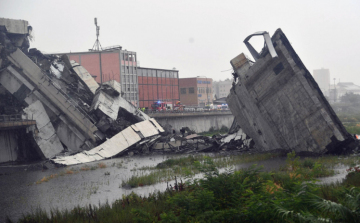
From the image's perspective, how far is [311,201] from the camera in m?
7.00

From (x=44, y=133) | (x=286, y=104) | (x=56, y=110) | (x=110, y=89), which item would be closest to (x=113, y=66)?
(x=110, y=89)

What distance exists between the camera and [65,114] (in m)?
29.2

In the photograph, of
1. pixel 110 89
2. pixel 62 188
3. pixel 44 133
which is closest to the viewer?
pixel 62 188

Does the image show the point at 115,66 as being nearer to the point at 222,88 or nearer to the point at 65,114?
the point at 65,114

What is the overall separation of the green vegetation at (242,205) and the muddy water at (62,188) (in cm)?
207

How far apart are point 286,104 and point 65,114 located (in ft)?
58.9

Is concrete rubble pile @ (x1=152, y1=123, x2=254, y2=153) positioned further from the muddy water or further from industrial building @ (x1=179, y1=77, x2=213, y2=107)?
industrial building @ (x1=179, y1=77, x2=213, y2=107)

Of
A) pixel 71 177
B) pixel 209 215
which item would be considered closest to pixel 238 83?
pixel 71 177

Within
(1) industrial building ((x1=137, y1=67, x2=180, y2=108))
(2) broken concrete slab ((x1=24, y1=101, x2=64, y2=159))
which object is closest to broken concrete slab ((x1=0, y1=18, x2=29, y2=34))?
(2) broken concrete slab ((x1=24, y1=101, x2=64, y2=159))

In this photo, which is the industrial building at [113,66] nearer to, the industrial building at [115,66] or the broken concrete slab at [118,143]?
the industrial building at [115,66]

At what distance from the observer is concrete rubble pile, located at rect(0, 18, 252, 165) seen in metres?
27.8

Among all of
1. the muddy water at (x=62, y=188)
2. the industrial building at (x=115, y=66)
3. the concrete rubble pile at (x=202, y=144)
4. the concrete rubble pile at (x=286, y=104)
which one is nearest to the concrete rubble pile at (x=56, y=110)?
the concrete rubble pile at (x=202, y=144)

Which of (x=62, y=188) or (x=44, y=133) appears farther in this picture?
(x=44, y=133)

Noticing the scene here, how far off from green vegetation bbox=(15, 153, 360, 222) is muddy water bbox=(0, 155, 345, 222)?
207cm
